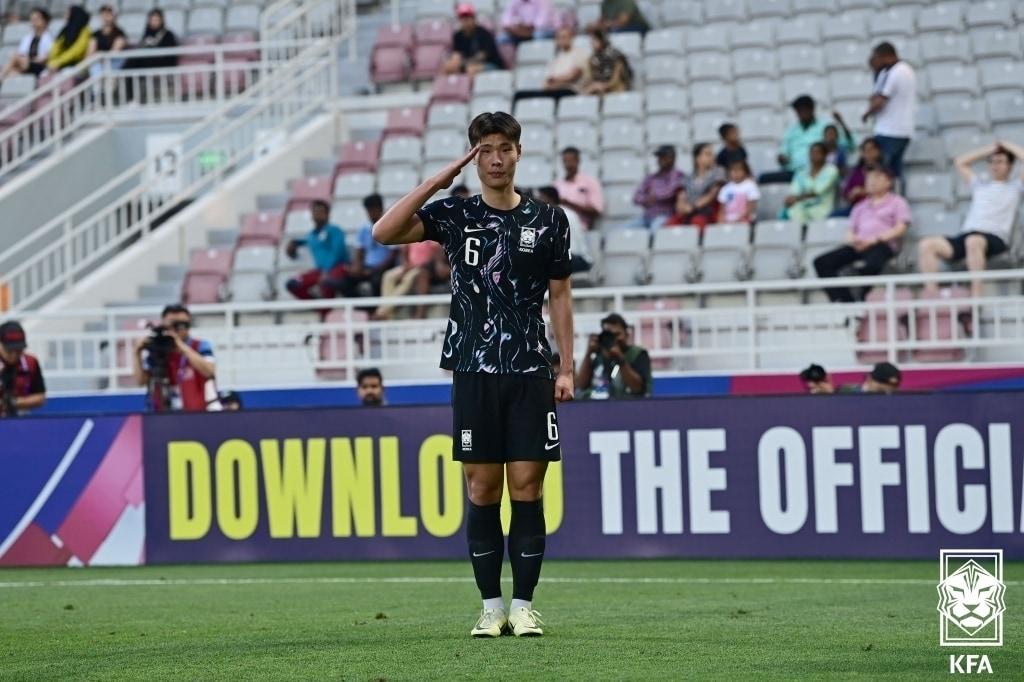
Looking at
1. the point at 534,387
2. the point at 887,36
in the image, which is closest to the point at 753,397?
the point at 534,387

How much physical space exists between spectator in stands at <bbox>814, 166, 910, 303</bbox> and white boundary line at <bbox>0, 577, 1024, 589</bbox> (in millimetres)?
6236

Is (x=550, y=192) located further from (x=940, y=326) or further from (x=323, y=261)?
(x=940, y=326)

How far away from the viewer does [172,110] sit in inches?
944

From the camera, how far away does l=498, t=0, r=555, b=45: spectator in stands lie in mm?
22469

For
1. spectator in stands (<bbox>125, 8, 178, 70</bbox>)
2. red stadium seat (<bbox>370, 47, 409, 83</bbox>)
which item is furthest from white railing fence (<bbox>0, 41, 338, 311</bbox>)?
spectator in stands (<bbox>125, 8, 178, 70</bbox>)

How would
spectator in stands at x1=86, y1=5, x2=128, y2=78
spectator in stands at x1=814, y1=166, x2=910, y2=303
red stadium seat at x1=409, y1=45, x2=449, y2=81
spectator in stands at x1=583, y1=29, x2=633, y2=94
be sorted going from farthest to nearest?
spectator in stands at x1=86, y1=5, x2=128, y2=78 → red stadium seat at x1=409, y1=45, x2=449, y2=81 → spectator in stands at x1=583, y1=29, x2=633, y2=94 → spectator in stands at x1=814, y1=166, x2=910, y2=303

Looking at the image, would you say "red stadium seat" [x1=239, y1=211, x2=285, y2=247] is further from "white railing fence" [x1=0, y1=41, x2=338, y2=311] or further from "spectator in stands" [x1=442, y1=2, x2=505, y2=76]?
"spectator in stands" [x1=442, y1=2, x2=505, y2=76]

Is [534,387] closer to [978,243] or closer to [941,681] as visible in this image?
[941,681]

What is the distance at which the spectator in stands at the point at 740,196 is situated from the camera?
18703 mm

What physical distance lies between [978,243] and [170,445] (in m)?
7.32

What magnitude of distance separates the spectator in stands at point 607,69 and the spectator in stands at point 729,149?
2.32m

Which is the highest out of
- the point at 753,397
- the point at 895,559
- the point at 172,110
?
the point at 172,110

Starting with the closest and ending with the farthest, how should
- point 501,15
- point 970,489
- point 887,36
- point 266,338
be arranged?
point 970,489 < point 266,338 < point 887,36 < point 501,15

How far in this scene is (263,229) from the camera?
2108 centimetres
